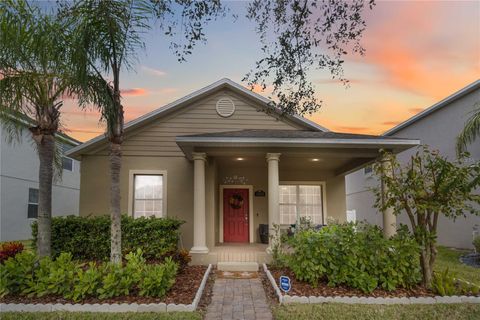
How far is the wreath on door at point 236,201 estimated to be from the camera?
12.8m

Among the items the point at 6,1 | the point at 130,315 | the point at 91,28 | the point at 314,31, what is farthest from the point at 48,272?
the point at 314,31

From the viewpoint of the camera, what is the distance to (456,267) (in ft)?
30.6

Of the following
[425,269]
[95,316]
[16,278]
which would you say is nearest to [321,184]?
[425,269]

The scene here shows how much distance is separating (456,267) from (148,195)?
953 centimetres

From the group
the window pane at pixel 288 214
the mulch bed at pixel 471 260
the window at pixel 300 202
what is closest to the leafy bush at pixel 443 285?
the mulch bed at pixel 471 260

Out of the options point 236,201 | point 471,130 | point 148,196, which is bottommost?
point 236,201

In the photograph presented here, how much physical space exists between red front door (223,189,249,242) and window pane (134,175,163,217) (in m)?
2.66

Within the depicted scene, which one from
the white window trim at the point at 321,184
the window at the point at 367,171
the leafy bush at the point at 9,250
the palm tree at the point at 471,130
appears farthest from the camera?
the window at the point at 367,171

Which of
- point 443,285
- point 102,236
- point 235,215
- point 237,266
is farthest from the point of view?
point 235,215

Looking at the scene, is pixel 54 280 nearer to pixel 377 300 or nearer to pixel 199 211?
pixel 199 211

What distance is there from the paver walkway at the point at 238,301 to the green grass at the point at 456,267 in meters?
3.96

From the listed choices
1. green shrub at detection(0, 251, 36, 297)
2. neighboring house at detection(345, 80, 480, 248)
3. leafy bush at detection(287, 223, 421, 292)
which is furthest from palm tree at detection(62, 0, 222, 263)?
neighboring house at detection(345, 80, 480, 248)

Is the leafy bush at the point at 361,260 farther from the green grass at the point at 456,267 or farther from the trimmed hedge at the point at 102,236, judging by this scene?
the trimmed hedge at the point at 102,236

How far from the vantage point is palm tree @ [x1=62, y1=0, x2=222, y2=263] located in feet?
18.3
